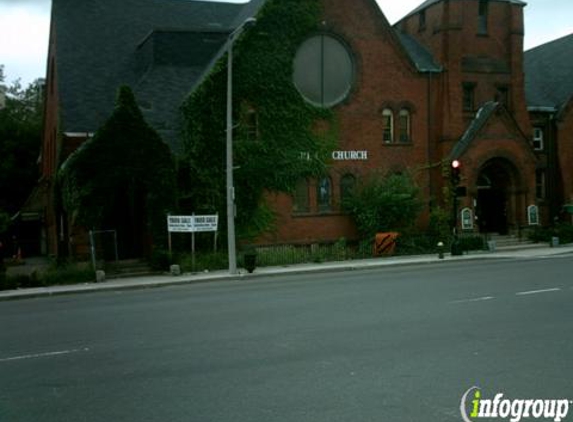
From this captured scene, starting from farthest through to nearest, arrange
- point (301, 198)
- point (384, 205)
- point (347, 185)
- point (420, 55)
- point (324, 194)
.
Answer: point (420, 55), point (347, 185), point (324, 194), point (301, 198), point (384, 205)

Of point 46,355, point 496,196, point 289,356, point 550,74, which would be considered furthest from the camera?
point 550,74

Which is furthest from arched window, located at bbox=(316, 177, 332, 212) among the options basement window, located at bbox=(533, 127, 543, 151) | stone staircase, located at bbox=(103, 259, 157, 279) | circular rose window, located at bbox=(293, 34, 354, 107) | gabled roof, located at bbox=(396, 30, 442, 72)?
basement window, located at bbox=(533, 127, 543, 151)

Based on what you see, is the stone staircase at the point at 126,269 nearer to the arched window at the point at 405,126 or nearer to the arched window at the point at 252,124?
the arched window at the point at 252,124

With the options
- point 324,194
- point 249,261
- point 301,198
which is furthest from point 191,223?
point 324,194

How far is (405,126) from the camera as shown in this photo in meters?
34.8

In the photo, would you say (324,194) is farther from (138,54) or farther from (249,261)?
(138,54)

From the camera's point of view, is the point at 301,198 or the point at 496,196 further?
the point at 496,196

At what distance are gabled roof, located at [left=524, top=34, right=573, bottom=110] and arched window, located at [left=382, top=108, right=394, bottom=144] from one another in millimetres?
10103

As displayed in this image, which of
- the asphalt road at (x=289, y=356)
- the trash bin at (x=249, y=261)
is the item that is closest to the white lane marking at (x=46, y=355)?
the asphalt road at (x=289, y=356)

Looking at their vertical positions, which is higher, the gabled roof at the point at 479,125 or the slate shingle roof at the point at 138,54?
the slate shingle roof at the point at 138,54

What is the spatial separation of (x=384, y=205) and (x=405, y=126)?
5.36 meters

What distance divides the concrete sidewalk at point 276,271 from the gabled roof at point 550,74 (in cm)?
1029

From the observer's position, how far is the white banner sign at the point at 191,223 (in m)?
26.4

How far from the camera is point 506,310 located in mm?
12664
